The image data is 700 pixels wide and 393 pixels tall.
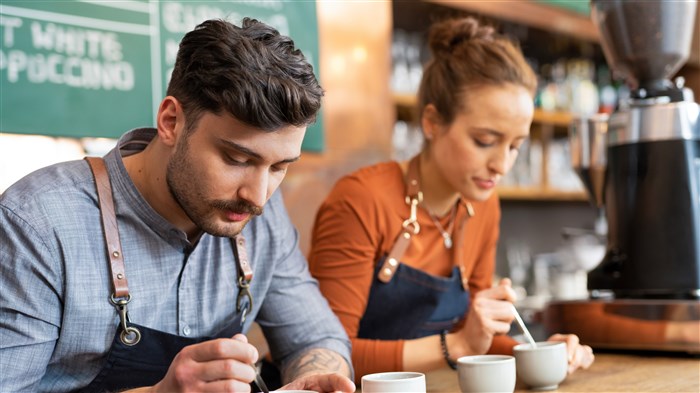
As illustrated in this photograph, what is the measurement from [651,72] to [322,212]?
2.85 feet

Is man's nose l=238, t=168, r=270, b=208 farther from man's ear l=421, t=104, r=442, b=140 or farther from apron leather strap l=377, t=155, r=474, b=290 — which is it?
man's ear l=421, t=104, r=442, b=140

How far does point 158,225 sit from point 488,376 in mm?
609

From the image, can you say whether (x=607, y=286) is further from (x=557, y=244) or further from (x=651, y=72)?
(x=557, y=244)

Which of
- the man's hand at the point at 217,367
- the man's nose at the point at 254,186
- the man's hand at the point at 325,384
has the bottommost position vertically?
the man's hand at the point at 325,384

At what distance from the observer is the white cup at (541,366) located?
1.40 meters

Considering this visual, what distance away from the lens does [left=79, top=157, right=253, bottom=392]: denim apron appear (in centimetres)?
135

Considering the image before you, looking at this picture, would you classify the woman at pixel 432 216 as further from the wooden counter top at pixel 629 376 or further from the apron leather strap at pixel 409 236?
the wooden counter top at pixel 629 376

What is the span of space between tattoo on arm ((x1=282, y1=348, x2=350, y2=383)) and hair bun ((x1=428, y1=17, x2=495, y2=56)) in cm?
82

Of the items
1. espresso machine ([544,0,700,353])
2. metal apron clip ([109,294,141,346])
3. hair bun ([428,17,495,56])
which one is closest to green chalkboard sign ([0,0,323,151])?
hair bun ([428,17,495,56])

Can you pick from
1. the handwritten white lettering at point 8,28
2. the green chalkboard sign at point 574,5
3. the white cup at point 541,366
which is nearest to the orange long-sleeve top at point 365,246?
the white cup at point 541,366

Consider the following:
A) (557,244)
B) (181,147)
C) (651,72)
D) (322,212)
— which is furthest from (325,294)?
(557,244)

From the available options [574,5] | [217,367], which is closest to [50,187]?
[217,367]

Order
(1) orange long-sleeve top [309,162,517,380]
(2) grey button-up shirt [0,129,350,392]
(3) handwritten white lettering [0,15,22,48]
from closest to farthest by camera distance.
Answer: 1. (2) grey button-up shirt [0,129,350,392]
2. (1) orange long-sleeve top [309,162,517,380]
3. (3) handwritten white lettering [0,15,22,48]

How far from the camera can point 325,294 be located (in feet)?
5.91
